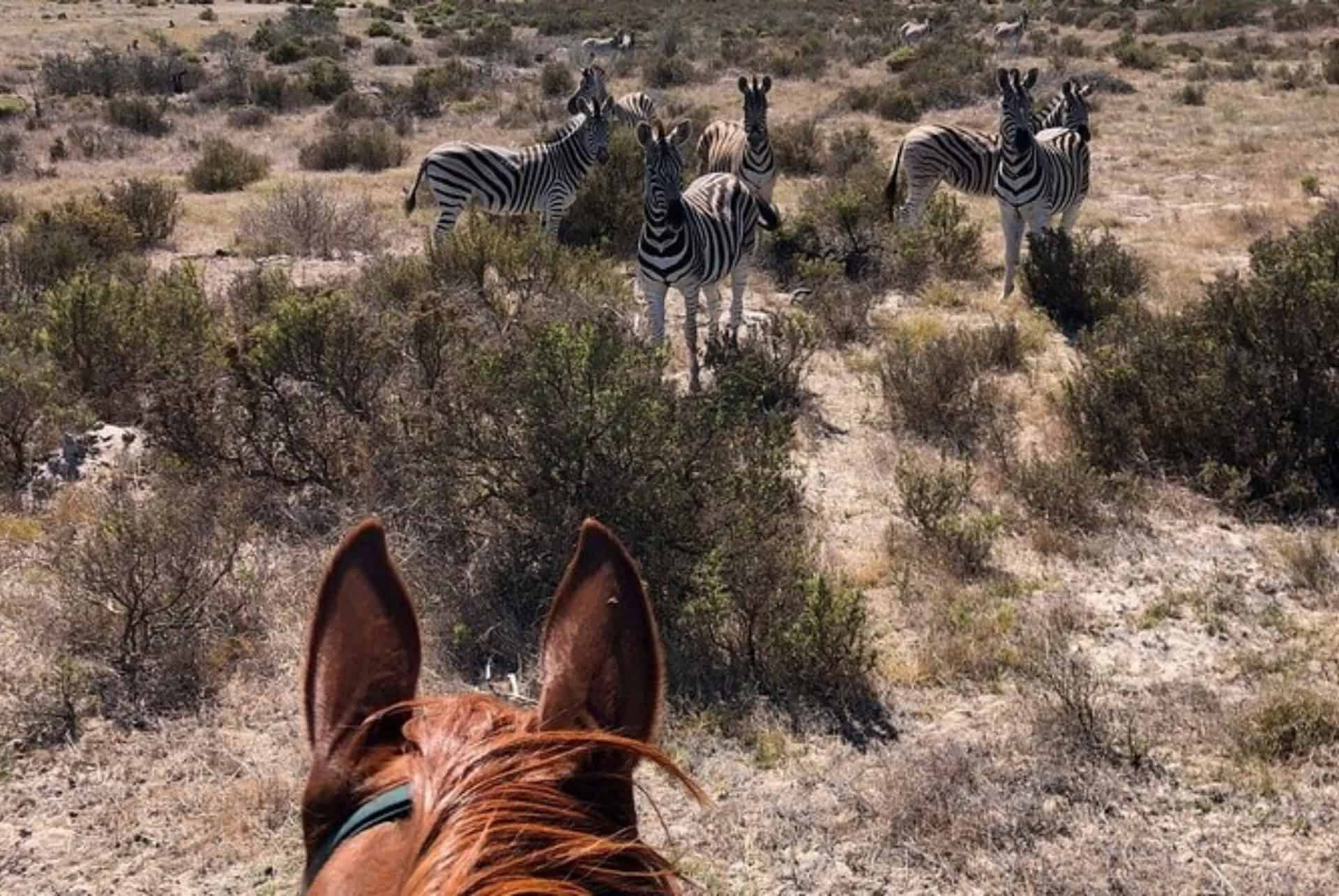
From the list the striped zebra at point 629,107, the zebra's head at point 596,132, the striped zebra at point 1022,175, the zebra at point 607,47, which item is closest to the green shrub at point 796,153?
the striped zebra at point 629,107

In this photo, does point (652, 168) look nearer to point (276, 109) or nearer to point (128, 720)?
point (128, 720)

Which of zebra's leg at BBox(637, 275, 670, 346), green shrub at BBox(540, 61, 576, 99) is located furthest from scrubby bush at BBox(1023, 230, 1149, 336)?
green shrub at BBox(540, 61, 576, 99)

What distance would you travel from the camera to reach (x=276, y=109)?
71.9 feet

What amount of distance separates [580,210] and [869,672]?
28.7 feet

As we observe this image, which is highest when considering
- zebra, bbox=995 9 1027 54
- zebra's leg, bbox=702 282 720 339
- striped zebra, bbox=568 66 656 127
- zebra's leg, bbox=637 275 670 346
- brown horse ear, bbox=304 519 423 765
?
zebra, bbox=995 9 1027 54

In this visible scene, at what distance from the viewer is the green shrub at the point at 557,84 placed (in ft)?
79.4

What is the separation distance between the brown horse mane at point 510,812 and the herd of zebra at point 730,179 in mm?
6827

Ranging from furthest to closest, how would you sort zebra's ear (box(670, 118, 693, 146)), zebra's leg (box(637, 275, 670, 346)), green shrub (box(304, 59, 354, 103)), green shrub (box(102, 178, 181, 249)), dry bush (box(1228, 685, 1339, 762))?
1. green shrub (box(304, 59, 354, 103))
2. green shrub (box(102, 178, 181, 249))
3. zebra's ear (box(670, 118, 693, 146))
4. zebra's leg (box(637, 275, 670, 346))
5. dry bush (box(1228, 685, 1339, 762))

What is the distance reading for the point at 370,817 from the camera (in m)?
1.25

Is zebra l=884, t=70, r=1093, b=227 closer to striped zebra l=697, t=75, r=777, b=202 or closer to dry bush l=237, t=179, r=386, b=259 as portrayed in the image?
striped zebra l=697, t=75, r=777, b=202

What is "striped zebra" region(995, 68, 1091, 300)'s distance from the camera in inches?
403

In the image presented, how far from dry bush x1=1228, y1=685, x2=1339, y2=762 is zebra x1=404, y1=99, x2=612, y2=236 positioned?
29.2 ft

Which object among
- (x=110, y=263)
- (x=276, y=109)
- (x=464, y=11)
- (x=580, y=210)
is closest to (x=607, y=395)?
(x=110, y=263)

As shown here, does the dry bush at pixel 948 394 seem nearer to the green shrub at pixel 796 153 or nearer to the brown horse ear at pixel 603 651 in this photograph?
the brown horse ear at pixel 603 651
